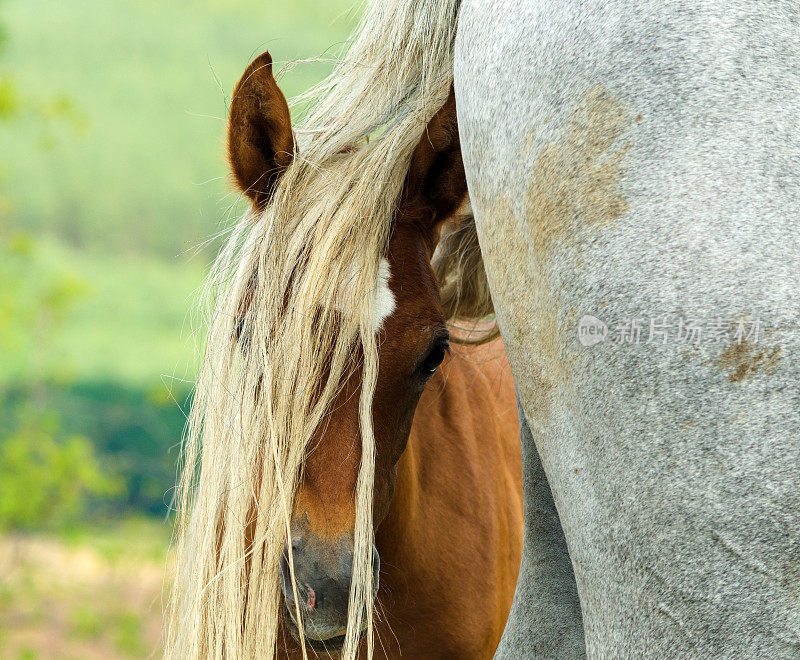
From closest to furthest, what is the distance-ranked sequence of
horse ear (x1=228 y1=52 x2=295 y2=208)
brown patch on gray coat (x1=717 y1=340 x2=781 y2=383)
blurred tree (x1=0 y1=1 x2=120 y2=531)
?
brown patch on gray coat (x1=717 y1=340 x2=781 y2=383), horse ear (x1=228 y1=52 x2=295 y2=208), blurred tree (x1=0 y1=1 x2=120 y2=531)

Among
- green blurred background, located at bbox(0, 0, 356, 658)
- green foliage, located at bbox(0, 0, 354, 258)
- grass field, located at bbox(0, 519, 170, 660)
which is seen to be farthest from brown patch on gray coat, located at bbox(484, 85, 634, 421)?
green foliage, located at bbox(0, 0, 354, 258)

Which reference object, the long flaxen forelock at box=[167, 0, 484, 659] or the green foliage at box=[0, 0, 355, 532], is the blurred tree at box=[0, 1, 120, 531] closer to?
the green foliage at box=[0, 0, 355, 532]

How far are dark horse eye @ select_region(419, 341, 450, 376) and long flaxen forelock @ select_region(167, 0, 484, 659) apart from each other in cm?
15

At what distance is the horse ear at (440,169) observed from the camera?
126cm

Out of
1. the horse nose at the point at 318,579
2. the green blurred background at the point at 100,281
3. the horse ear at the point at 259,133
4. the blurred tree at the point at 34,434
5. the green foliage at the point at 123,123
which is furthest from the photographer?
the green foliage at the point at 123,123

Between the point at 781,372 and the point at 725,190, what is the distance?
0.17 metres

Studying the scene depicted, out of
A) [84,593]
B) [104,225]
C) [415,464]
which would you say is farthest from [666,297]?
[104,225]

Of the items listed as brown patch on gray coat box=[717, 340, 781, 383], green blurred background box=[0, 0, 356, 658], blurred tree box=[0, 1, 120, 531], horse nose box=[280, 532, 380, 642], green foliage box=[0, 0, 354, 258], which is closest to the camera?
brown patch on gray coat box=[717, 340, 781, 383]

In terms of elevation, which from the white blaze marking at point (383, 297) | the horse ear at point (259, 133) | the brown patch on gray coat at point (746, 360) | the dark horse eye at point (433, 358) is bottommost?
the brown patch on gray coat at point (746, 360)

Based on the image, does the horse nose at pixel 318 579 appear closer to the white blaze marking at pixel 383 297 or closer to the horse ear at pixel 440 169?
the white blaze marking at pixel 383 297

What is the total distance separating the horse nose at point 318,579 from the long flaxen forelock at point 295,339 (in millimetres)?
16

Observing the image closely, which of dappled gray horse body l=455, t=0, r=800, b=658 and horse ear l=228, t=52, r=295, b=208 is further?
horse ear l=228, t=52, r=295, b=208

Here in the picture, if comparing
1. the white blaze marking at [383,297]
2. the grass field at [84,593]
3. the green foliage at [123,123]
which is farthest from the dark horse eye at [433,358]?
the green foliage at [123,123]

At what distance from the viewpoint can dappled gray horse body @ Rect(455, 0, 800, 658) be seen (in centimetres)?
68
